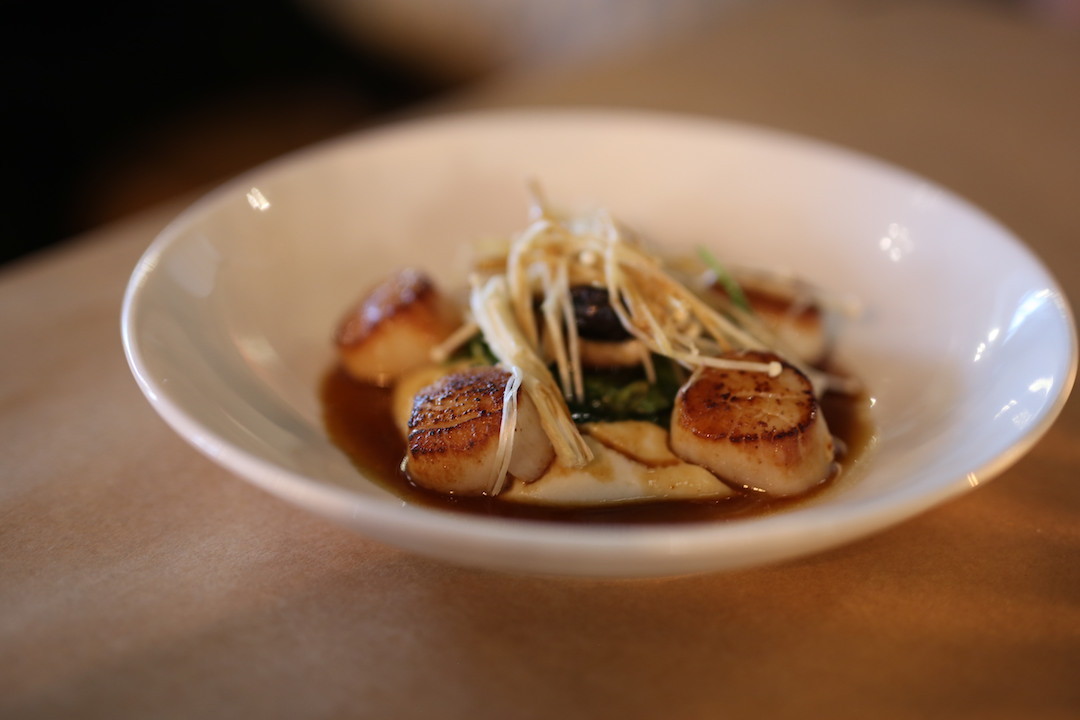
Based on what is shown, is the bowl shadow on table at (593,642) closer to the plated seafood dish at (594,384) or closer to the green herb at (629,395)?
the plated seafood dish at (594,384)

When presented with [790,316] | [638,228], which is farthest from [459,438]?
[638,228]

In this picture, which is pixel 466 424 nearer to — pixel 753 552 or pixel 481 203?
pixel 753 552

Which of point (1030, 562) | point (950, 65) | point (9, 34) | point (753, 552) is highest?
point (950, 65)

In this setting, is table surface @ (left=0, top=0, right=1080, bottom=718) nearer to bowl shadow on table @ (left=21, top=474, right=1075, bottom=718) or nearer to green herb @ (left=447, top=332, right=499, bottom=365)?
bowl shadow on table @ (left=21, top=474, right=1075, bottom=718)

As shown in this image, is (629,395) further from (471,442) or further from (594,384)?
(471,442)

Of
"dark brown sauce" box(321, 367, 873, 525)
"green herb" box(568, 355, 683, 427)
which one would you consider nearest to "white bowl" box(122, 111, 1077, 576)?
"dark brown sauce" box(321, 367, 873, 525)

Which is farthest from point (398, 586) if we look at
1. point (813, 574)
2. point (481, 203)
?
point (481, 203)

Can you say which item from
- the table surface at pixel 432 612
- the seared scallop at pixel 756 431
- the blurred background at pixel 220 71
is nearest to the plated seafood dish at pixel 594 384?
the seared scallop at pixel 756 431
